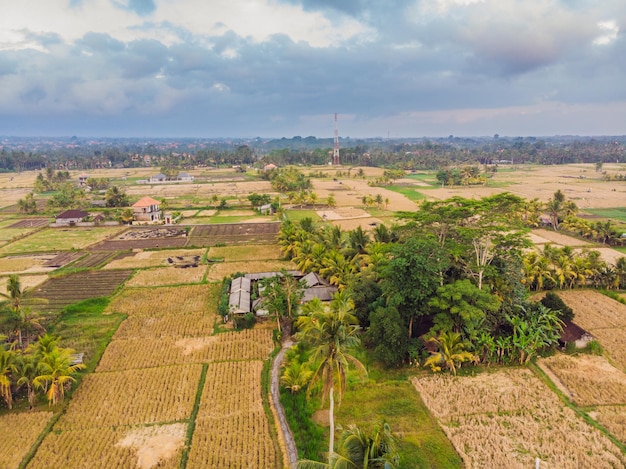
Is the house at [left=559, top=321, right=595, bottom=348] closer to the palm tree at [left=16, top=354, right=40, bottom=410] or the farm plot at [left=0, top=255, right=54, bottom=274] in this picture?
the palm tree at [left=16, top=354, right=40, bottom=410]

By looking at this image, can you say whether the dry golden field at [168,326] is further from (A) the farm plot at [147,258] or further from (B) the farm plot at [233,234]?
A: (B) the farm plot at [233,234]

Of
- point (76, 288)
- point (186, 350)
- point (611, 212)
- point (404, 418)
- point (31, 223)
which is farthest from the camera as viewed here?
point (611, 212)

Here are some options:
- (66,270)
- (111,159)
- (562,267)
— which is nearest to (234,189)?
(66,270)

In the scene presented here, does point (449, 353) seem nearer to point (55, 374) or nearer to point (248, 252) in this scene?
point (55, 374)

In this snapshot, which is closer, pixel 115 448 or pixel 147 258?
pixel 115 448

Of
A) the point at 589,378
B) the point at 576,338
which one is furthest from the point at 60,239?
the point at 589,378

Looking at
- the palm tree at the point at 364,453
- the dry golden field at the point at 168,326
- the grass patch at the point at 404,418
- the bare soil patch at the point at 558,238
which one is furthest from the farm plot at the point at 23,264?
the bare soil patch at the point at 558,238

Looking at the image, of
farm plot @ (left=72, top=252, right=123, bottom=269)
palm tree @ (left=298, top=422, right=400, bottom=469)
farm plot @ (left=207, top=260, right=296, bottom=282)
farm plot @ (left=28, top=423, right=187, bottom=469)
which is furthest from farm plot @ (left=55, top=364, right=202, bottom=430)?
farm plot @ (left=72, top=252, right=123, bottom=269)
